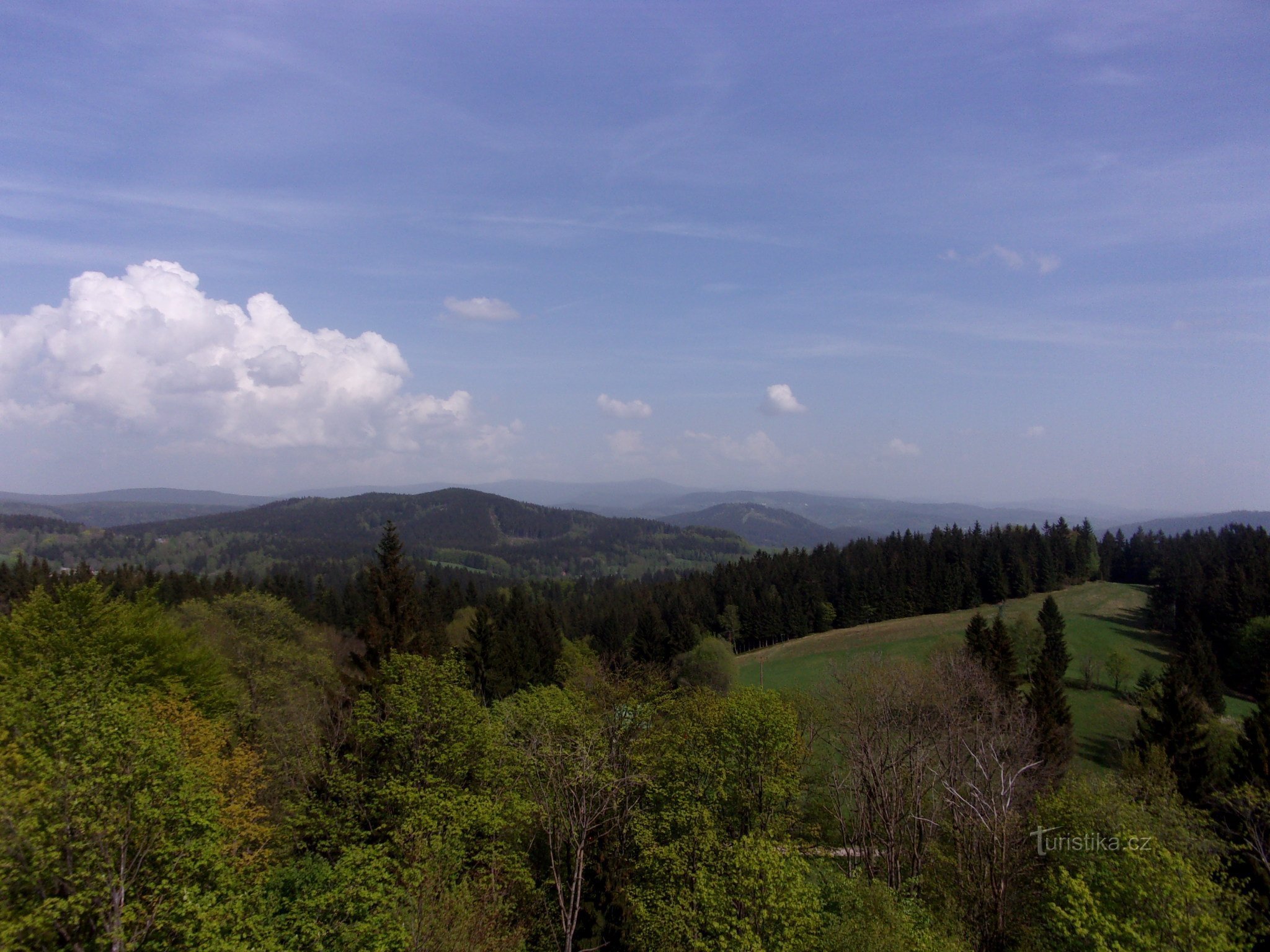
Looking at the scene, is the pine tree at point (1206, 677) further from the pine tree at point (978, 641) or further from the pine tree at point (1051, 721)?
the pine tree at point (978, 641)

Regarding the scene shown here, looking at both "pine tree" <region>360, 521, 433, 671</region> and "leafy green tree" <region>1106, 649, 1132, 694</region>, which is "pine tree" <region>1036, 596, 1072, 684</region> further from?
"pine tree" <region>360, 521, 433, 671</region>

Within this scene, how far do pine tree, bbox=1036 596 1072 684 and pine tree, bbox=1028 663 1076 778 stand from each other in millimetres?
8664

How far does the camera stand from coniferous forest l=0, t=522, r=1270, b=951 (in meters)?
13.9

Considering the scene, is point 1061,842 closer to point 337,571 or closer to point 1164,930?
point 1164,930

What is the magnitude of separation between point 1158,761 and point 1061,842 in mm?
16185

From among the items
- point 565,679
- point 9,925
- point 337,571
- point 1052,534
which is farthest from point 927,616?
point 337,571

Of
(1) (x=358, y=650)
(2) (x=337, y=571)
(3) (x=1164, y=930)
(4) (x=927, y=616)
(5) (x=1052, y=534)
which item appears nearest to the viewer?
(3) (x=1164, y=930)

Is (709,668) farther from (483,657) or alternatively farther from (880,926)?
(880,926)

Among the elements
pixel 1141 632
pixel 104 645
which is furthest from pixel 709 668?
pixel 1141 632

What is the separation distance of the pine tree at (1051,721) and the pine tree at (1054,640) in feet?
28.4

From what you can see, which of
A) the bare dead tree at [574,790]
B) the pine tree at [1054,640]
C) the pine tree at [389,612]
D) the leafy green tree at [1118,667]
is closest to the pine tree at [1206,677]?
the leafy green tree at [1118,667]

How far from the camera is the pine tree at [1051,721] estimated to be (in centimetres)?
3709

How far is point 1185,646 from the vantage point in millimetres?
68438

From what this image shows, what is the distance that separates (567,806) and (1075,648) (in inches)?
2801
